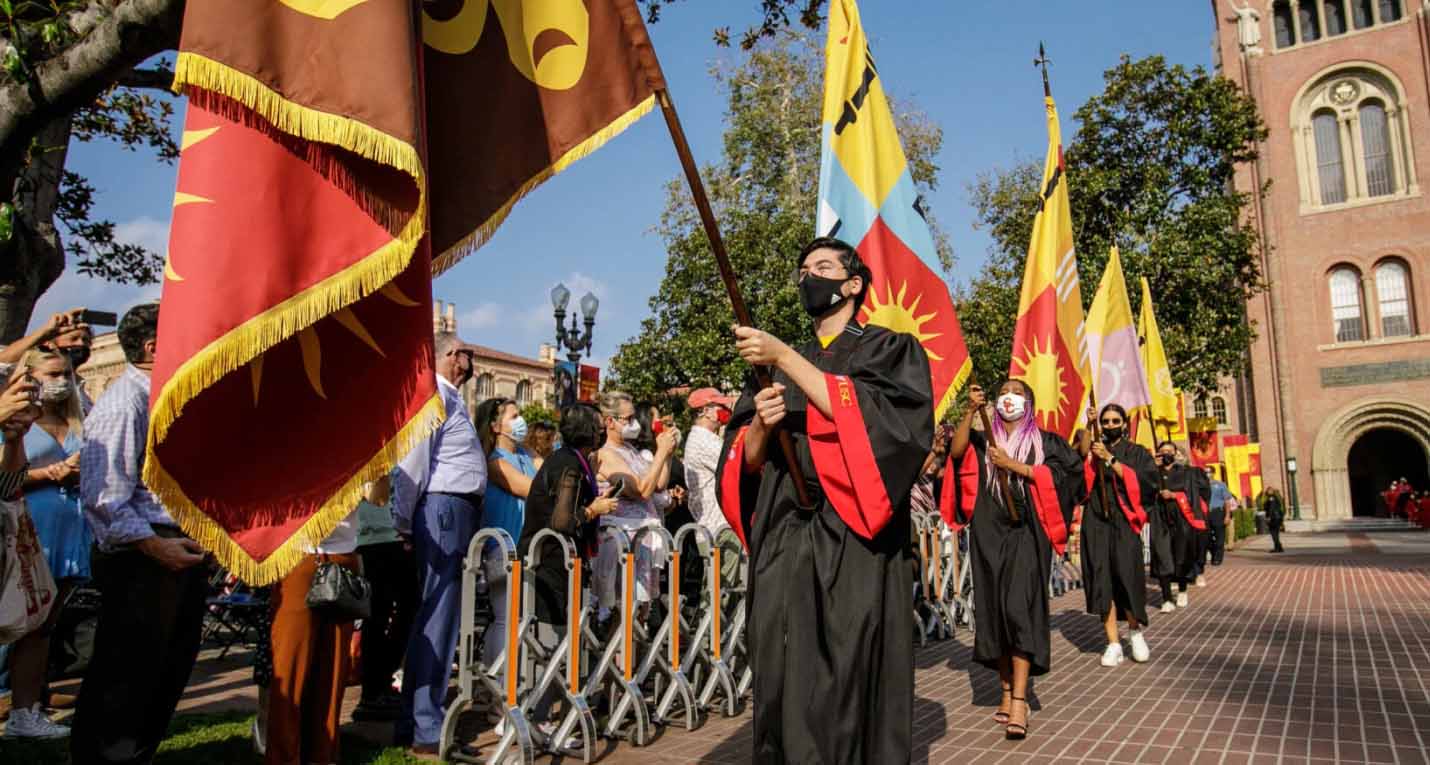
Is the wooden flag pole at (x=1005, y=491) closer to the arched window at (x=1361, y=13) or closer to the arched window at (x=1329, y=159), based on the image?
the arched window at (x=1329, y=159)

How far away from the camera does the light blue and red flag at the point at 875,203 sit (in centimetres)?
651

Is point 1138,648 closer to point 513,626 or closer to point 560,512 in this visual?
point 560,512

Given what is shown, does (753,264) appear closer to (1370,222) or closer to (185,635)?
(185,635)

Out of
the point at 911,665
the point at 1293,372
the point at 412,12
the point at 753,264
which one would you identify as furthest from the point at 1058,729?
the point at 1293,372

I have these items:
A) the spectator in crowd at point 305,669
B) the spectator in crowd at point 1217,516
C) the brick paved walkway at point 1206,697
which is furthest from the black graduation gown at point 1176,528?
the spectator in crowd at point 305,669

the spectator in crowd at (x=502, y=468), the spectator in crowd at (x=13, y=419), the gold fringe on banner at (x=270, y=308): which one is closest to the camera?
the gold fringe on banner at (x=270, y=308)

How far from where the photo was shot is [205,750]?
5.00m

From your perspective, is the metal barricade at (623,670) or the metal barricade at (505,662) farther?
the metal barricade at (623,670)

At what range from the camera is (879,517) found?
3.12 metres

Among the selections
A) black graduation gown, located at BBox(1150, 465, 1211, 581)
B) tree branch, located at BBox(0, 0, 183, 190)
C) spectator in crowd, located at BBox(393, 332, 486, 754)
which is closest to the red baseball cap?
spectator in crowd, located at BBox(393, 332, 486, 754)

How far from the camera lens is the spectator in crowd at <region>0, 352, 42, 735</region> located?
3.41m

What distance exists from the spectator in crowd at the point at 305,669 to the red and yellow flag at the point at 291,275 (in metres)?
1.35

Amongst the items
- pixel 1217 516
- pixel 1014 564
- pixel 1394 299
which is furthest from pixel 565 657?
pixel 1394 299

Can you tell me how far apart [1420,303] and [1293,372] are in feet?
17.0
